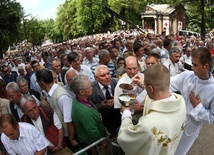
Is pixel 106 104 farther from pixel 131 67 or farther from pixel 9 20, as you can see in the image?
pixel 9 20

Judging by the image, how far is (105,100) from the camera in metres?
4.08

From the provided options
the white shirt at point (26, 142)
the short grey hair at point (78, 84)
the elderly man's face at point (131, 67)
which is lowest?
the white shirt at point (26, 142)

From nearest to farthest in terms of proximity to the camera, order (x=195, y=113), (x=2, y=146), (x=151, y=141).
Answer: (x=151, y=141)
(x=195, y=113)
(x=2, y=146)

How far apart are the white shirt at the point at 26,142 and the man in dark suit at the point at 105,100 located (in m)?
1.08

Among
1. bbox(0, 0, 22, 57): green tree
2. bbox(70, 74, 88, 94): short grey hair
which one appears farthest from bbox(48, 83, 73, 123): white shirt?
bbox(0, 0, 22, 57): green tree

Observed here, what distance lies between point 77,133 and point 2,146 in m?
1.04

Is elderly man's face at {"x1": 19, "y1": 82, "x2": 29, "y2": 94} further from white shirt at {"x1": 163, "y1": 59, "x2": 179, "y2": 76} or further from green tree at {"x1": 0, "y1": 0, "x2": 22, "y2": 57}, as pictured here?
green tree at {"x1": 0, "y1": 0, "x2": 22, "y2": 57}

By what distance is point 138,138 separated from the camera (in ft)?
7.68

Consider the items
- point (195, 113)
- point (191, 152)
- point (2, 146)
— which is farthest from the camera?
point (191, 152)

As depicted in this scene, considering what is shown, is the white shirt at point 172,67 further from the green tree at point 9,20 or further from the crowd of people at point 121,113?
the green tree at point 9,20

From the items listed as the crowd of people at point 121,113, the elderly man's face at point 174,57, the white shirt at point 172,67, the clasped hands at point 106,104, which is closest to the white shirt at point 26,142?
the crowd of people at point 121,113

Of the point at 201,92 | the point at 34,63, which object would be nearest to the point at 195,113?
the point at 201,92

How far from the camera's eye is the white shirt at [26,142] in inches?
132

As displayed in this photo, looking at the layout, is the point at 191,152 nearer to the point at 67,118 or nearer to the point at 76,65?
the point at 67,118
